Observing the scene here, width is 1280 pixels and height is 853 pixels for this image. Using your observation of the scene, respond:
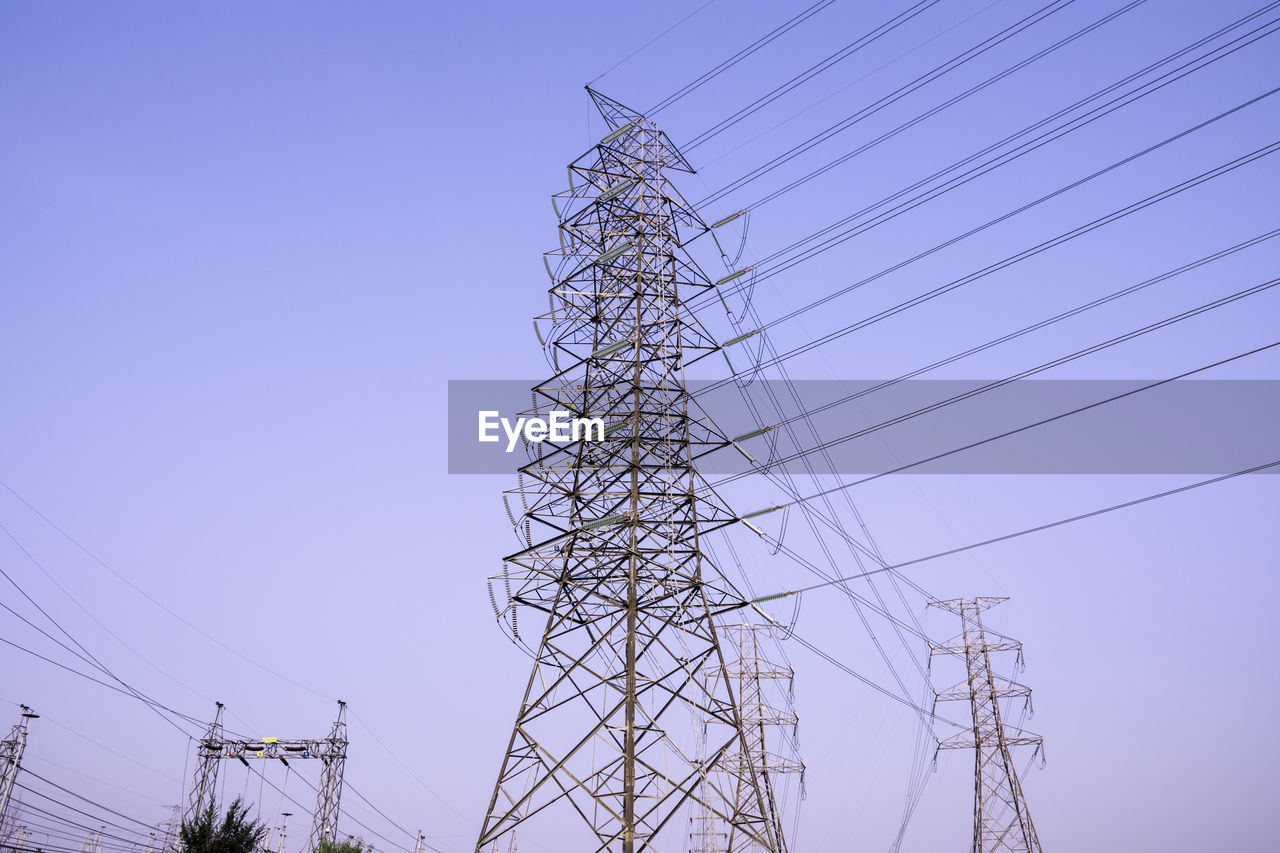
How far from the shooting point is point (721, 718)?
16359mm

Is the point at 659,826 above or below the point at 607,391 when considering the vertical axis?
below

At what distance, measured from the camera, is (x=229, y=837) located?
1033 inches

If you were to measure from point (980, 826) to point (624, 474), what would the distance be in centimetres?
2649

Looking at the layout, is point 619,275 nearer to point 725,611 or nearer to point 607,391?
point 607,391

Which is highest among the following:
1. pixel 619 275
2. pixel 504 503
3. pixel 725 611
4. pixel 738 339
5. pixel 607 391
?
pixel 619 275

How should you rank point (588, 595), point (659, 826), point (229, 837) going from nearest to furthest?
point (659, 826) → point (588, 595) → point (229, 837)

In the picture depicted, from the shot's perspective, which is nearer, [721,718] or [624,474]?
[721,718]

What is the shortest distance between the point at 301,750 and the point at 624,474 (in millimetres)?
35596

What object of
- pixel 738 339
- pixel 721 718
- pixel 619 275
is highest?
pixel 619 275

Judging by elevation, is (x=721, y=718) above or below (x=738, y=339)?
below

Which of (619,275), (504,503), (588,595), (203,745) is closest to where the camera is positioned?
(588,595)

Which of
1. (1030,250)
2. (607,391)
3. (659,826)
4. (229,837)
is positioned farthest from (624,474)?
(229,837)

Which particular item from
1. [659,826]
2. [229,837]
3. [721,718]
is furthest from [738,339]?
[229,837]

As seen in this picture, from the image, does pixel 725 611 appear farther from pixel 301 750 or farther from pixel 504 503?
pixel 301 750
